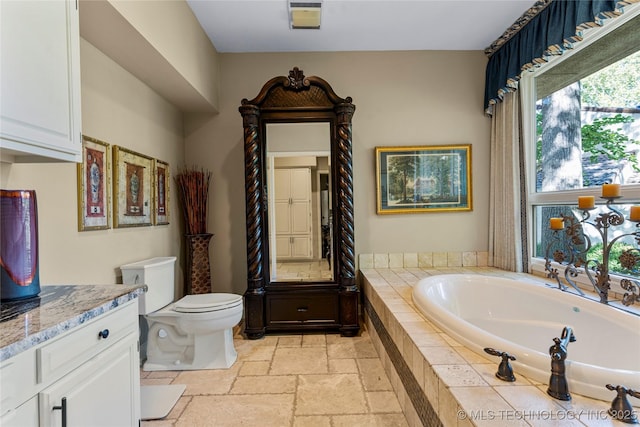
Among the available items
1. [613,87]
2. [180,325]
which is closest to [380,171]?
[613,87]

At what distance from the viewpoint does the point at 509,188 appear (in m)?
2.79

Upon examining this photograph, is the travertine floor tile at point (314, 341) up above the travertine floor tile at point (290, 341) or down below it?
above

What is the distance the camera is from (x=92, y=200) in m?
1.80

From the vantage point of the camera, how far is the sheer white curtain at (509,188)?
8.99 feet

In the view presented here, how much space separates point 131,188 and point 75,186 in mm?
496

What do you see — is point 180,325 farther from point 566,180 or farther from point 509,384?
point 566,180

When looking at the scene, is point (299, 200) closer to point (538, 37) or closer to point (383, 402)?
point (383, 402)

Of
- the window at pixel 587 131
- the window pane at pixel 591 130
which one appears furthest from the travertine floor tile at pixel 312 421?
the window pane at pixel 591 130

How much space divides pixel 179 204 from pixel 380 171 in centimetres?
190

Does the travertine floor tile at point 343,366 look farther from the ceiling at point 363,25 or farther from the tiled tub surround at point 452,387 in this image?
the ceiling at point 363,25

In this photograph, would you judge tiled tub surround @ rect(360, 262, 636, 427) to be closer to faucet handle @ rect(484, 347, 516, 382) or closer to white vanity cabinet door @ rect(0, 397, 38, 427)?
faucet handle @ rect(484, 347, 516, 382)

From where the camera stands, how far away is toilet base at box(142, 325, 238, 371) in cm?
223

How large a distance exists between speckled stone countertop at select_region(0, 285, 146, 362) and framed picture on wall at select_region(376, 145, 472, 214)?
2.31 m

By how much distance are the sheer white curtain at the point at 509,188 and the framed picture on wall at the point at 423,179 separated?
27cm
